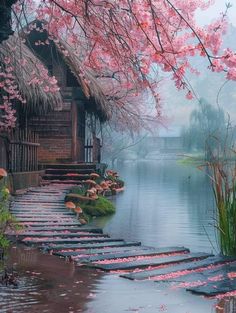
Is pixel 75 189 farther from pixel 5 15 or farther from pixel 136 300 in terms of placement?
pixel 5 15

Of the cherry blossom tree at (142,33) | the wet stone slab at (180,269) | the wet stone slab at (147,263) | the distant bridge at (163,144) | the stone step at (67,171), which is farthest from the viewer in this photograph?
the distant bridge at (163,144)

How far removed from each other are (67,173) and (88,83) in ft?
9.76

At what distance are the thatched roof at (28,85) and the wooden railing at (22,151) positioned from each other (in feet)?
2.42

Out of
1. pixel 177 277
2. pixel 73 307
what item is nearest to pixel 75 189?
pixel 177 277

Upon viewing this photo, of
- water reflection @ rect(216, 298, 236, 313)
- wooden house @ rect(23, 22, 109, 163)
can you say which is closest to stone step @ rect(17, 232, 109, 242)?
water reflection @ rect(216, 298, 236, 313)

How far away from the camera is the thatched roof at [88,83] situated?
1788cm

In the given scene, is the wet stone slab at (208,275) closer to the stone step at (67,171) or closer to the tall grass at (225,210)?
the tall grass at (225,210)

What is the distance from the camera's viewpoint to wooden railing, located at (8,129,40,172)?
14734mm

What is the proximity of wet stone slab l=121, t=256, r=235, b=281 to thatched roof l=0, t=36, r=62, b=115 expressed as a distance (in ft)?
20.2

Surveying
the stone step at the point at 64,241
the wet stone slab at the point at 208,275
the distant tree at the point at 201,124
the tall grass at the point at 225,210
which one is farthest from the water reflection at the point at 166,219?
the distant tree at the point at 201,124

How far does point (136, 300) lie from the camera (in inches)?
208

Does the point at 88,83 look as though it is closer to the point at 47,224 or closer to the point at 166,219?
the point at 166,219

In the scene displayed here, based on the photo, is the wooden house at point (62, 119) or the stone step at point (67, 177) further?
the wooden house at point (62, 119)

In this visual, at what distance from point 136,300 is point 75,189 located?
11.4 m
